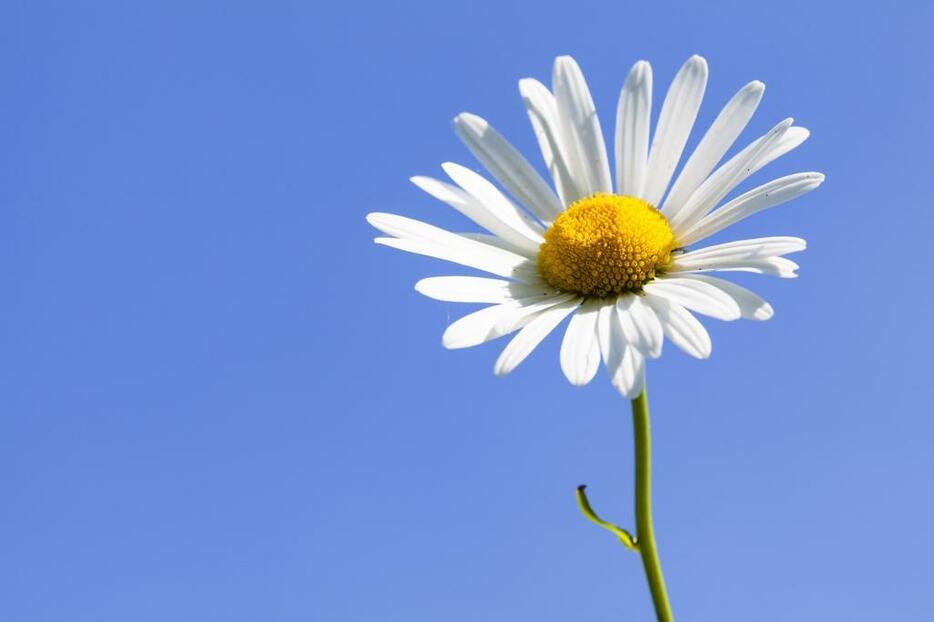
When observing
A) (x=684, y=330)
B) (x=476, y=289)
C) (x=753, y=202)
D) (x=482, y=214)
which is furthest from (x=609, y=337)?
(x=482, y=214)

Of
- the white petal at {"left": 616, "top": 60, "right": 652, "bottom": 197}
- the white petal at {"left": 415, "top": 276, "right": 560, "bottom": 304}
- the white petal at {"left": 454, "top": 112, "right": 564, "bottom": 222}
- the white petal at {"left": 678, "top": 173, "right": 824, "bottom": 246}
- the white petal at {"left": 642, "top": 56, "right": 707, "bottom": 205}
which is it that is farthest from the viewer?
the white petal at {"left": 454, "top": 112, "right": 564, "bottom": 222}

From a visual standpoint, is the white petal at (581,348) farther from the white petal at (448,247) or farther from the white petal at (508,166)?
the white petal at (508,166)

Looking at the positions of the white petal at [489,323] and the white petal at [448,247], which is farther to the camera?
the white petal at [448,247]

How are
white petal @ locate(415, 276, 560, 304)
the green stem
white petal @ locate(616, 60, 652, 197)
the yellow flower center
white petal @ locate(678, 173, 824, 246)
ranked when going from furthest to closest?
white petal @ locate(616, 60, 652, 197), the yellow flower center, white petal @ locate(415, 276, 560, 304), white petal @ locate(678, 173, 824, 246), the green stem

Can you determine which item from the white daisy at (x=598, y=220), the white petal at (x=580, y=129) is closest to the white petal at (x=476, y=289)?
the white daisy at (x=598, y=220)

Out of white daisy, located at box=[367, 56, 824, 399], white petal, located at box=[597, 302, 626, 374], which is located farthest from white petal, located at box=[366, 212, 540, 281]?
white petal, located at box=[597, 302, 626, 374]

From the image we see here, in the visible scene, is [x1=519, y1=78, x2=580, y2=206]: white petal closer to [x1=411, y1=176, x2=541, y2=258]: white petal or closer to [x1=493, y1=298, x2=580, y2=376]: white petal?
[x1=411, y1=176, x2=541, y2=258]: white petal

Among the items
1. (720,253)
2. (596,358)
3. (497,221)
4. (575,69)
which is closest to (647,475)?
(596,358)
